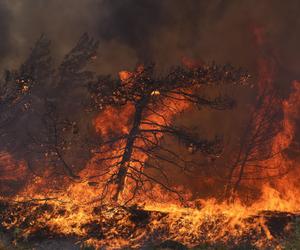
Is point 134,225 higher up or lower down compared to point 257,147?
lower down

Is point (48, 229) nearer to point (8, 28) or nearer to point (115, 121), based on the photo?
point (115, 121)

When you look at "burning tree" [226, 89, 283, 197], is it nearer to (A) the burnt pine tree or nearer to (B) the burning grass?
(B) the burning grass

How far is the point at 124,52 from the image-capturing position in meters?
25.4

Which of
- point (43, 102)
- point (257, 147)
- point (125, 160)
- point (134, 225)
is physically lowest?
point (134, 225)

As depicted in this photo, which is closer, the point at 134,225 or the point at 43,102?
the point at 134,225

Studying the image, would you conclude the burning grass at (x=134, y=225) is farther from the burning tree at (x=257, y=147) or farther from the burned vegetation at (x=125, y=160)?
the burning tree at (x=257, y=147)

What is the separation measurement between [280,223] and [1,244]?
10.3 m

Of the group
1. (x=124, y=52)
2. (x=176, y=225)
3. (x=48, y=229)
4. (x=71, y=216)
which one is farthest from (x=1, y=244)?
(x=124, y=52)

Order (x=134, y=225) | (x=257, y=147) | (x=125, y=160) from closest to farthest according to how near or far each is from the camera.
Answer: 1. (x=134, y=225)
2. (x=125, y=160)
3. (x=257, y=147)

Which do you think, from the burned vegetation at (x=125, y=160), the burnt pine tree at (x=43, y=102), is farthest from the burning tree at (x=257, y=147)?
the burnt pine tree at (x=43, y=102)

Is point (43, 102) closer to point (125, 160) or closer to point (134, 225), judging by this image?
point (125, 160)

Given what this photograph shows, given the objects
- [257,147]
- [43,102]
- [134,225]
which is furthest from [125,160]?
[43,102]

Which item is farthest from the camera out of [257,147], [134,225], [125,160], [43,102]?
[43,102]

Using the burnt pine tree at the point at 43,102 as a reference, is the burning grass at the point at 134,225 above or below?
below
